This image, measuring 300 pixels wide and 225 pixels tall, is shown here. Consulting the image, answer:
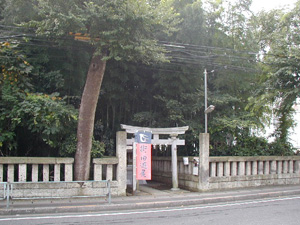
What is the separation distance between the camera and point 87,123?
37.6 feet

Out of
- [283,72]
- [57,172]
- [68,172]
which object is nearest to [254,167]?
[283,72]

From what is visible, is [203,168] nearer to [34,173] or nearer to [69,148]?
[69,148]

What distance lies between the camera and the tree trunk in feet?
37.4

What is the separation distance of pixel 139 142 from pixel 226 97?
547 cm

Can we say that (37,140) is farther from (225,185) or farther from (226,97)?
(226,97)

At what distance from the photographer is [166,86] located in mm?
15773

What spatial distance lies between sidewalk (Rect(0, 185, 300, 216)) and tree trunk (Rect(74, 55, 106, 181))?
1.14 m

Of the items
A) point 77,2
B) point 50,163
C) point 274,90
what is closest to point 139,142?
point 50,163

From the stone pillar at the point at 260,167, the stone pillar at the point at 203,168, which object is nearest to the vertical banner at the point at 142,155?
the stone pillar at the point at 203,168

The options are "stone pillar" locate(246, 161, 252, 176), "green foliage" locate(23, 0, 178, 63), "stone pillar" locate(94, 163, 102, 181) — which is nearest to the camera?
"green foliage" locate(23, 0, 178, 63)

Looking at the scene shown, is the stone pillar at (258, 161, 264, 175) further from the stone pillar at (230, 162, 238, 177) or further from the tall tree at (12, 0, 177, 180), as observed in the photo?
Result: the tall tree at (12, 0, 177, 180)

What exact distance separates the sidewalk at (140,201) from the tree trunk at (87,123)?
3.75 feet

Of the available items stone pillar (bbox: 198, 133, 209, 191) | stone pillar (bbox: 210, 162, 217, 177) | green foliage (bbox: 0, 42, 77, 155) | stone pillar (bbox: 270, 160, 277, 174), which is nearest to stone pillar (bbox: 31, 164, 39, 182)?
green foliage (bbox: 0, 42, 77, 155)

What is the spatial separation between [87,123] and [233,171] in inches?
273
